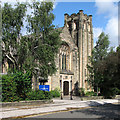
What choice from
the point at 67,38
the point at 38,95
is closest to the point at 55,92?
the point at 38,95

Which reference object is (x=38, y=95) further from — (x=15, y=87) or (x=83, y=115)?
(x=83, y=115)

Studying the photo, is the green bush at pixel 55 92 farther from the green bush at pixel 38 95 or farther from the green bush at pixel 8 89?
the green bush at pixel 8 89

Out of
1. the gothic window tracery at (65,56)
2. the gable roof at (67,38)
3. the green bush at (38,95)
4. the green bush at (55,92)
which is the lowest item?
the green bush at (55,92)

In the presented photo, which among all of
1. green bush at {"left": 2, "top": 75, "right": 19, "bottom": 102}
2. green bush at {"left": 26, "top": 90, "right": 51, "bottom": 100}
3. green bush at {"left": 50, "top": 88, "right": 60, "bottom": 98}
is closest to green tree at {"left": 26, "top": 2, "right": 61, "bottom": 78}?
green bush at {"left": 26, "top": 90, "right": 51, "bottom": 100}

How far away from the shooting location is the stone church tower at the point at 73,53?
3410 centimetres

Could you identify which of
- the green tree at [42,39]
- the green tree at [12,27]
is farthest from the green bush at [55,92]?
the green tree at [12,27]

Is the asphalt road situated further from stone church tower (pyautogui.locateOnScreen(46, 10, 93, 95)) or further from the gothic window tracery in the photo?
the gothic window tracery

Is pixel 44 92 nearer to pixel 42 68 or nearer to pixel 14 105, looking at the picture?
pixel 42 68

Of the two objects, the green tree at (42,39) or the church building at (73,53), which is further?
the church building at (73,53)

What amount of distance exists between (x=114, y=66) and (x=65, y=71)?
25.2 meters

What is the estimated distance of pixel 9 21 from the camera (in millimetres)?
20781

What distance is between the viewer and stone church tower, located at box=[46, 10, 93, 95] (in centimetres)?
3410

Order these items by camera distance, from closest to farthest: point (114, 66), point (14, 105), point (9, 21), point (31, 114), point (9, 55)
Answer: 1. point (114, 66)
2. point (31, 114)
3. point (14, 105)
4. point (9, 21)
5. point (9, 55)

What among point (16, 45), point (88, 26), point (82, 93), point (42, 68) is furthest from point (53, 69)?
point (88, 26)
